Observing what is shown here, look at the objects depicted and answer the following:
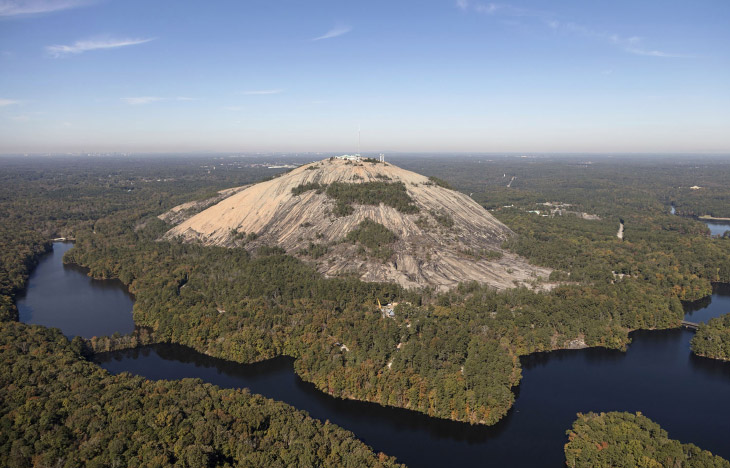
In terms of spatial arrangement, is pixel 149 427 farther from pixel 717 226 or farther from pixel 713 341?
pixel 717 226

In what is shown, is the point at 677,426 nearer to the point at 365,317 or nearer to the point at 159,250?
the point at 365,317

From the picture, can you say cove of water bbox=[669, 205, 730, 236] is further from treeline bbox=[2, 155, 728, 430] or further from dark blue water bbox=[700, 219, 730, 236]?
treeline bbox=[2, 155, 728, 430]

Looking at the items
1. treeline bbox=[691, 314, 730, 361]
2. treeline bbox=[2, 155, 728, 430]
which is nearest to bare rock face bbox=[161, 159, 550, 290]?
treeline bbox=[2, 155, 728, 430]

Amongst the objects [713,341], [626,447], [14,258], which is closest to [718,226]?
[713,341]

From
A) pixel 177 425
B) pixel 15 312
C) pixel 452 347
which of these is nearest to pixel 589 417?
pixel 452 347

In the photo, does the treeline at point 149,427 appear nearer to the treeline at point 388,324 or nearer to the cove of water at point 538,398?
the cove of water at point 538,398

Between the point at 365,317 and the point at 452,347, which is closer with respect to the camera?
the point at 452,347
